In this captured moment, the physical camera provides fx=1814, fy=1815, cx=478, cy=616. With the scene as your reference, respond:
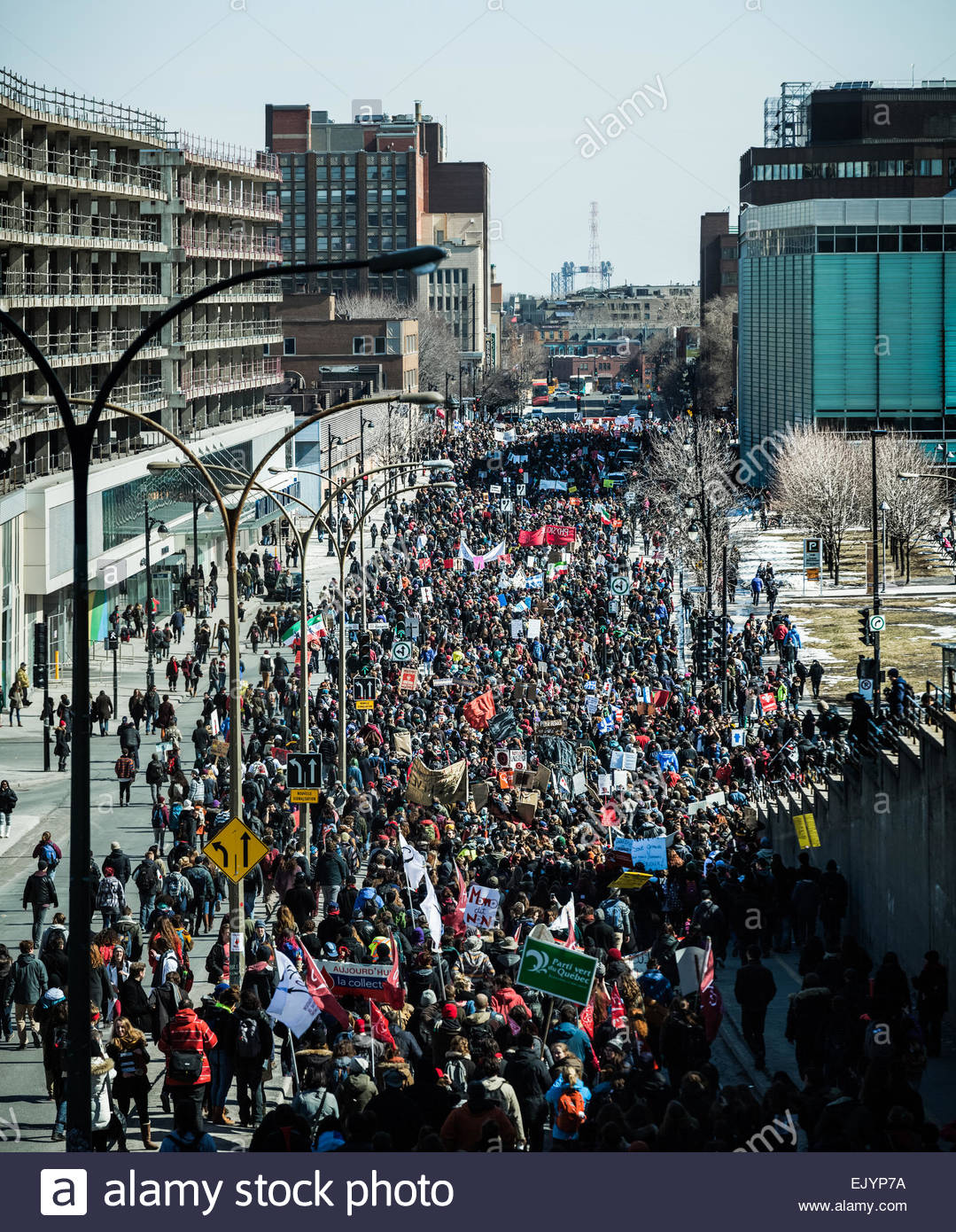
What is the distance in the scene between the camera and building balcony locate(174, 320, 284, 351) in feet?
244

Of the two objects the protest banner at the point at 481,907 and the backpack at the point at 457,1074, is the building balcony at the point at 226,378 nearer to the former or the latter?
the protest banner at the point at 481,907

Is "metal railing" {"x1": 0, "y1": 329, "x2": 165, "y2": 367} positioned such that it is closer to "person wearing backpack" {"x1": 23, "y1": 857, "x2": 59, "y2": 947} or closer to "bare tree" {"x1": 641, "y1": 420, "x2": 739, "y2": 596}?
"bare tree" {"x1": 641, "y1": 420, "x2": 739, "y2": 596}

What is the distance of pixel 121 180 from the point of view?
65.1 metres

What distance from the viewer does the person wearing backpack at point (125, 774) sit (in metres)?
32.1

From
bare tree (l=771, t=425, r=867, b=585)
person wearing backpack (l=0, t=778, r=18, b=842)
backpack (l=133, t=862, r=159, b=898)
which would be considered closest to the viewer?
backpack (l=133, t=862, r=159, b=898)

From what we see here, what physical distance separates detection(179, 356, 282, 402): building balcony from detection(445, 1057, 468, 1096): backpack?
6136 cm

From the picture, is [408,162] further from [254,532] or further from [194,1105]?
[194,1105]

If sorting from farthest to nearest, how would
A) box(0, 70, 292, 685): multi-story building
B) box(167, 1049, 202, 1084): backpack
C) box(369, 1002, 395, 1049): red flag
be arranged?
1. box(0, 70, 292, 685): multi-story building
2. box(369, 1002, 395, 1049): red flag
3. box(167, 1049, 202, 1084): backpack

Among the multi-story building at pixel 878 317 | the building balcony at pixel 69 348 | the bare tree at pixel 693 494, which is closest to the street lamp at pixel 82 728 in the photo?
the building balcony at pixel 69 348

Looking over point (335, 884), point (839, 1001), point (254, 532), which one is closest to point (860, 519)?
point (254, 532)

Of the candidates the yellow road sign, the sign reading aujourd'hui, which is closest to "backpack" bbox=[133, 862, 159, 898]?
the yellow road sign

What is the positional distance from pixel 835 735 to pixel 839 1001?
37.0 ft

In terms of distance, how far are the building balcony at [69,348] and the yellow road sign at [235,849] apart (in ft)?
106
